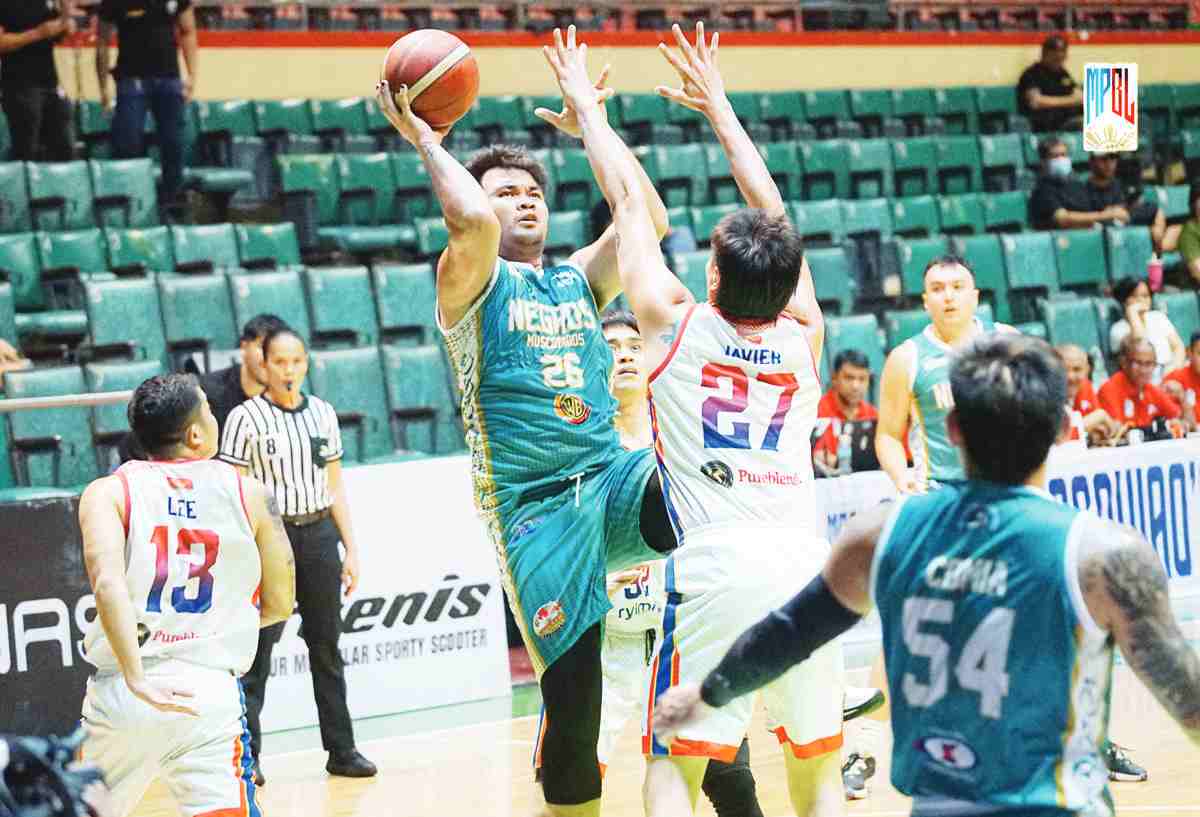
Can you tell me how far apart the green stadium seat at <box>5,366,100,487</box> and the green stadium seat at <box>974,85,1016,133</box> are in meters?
9.88

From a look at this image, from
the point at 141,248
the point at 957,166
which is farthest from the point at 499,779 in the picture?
the point at 957,166

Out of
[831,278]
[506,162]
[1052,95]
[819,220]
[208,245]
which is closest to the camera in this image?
[506,162]

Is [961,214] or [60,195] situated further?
[961,214]

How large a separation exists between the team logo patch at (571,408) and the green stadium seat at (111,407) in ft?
15.1

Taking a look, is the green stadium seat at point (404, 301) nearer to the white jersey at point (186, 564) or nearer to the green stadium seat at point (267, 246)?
the green stadium seat at point (267, 246)

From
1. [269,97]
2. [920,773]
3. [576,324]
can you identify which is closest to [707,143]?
[269,97]

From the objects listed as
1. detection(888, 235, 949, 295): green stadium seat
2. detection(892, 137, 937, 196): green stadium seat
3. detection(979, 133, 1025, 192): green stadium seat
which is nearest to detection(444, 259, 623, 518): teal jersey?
detection(888, 235, 949, 295): green stadium seat

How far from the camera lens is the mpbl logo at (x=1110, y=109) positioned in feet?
27.0

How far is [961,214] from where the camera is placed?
1462 centimetres

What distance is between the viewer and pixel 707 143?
14461mm

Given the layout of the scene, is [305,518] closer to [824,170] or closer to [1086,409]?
[1086,409]

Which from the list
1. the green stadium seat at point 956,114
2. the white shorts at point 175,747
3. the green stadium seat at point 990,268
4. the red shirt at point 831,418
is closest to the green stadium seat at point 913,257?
the green stadium seat at point 990,268

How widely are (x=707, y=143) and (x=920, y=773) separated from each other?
1193 cm

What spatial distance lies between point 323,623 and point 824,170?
8237mm
